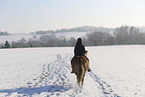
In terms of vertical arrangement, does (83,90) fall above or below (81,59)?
below

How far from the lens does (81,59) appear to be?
22.9ft

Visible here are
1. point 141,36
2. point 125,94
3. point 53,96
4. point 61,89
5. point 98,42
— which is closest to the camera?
point 53,96

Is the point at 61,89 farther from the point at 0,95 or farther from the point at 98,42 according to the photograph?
the point at 98,42

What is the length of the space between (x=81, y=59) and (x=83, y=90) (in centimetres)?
163

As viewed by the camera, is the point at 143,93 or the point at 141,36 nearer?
the point at 143,93

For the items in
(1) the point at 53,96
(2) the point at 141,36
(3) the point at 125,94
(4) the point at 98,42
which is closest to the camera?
(1) the point at 53,96

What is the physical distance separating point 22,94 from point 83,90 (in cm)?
304

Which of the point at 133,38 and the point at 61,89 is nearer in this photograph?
the point at 61,89

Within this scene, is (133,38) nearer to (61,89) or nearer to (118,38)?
(118,38)

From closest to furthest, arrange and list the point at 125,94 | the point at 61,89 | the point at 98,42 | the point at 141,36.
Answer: the point at 125,94
the point at 61,89
the point at 141,36
the point at 98,42

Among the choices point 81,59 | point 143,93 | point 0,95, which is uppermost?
point 81,59

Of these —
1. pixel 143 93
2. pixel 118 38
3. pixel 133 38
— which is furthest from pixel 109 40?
pixel 143 93

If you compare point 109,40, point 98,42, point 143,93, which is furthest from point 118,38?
point 143,93

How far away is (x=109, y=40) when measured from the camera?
102m
